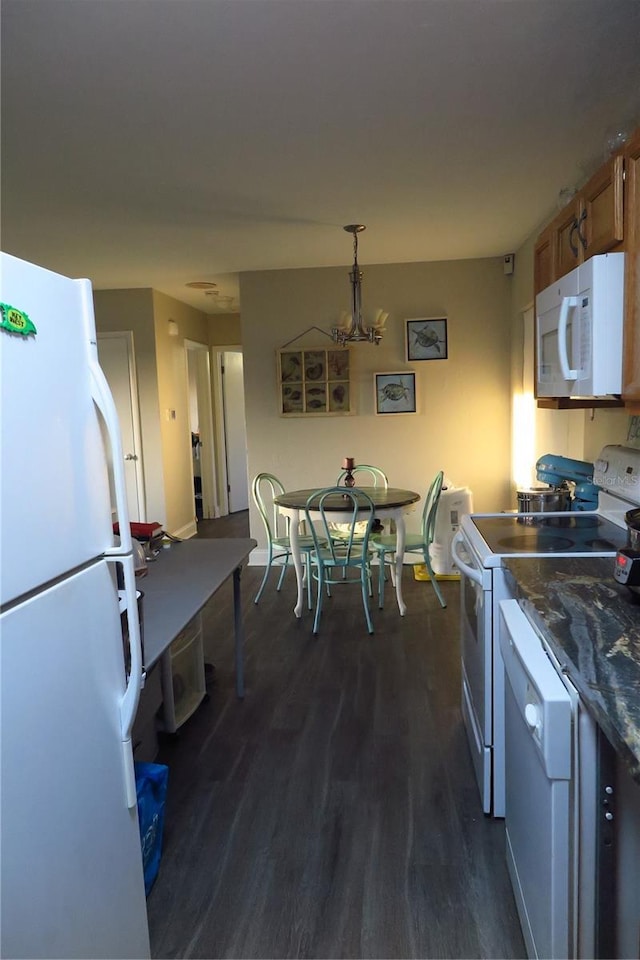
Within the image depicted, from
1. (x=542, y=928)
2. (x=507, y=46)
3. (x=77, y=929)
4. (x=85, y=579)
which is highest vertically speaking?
(x=507, y=46)

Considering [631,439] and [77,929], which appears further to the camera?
[631,439]

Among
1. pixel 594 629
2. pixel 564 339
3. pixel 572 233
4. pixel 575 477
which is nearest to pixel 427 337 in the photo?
pixel 575 477

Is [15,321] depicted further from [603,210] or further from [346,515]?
[346,515]

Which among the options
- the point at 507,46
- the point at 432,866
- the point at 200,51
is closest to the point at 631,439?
the point at 507,46

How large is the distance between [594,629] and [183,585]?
1379 millimetres

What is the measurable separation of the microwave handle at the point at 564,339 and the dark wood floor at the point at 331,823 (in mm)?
1438

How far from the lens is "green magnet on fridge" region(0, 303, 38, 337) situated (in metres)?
0.95

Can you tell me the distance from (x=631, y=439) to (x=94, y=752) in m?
2.13

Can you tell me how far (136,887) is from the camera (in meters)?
1.40

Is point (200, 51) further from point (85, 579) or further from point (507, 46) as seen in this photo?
point (85, 579)

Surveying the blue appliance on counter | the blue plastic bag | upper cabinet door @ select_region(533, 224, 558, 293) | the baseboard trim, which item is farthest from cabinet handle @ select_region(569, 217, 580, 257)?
the baseboard trim

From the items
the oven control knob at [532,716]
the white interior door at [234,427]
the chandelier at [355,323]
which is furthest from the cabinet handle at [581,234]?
the white interior door at [234,427]

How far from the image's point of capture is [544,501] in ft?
8.95

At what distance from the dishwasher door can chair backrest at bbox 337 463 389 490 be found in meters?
3.36
